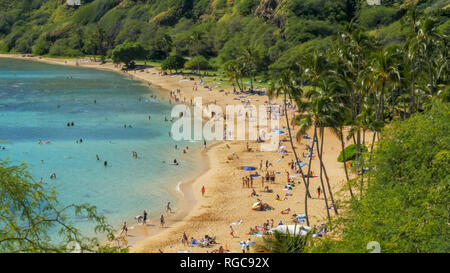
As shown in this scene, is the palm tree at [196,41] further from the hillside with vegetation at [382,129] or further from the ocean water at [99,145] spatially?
the hillside with vegetation at [382,129]

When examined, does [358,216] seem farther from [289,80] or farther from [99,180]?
[99,180]

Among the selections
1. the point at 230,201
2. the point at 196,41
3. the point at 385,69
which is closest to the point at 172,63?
the point at 196,41

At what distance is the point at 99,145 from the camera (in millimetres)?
65875

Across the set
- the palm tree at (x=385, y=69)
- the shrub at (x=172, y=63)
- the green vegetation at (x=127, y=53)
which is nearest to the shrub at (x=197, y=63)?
the shrub at (x=172, y=63)

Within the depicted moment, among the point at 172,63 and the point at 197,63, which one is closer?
the point at 172,63

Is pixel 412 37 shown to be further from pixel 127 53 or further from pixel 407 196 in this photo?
pixel 127 53

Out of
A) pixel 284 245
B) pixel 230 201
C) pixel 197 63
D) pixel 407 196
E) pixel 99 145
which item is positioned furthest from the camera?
pixel 197 63

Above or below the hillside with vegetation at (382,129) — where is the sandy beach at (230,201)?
below

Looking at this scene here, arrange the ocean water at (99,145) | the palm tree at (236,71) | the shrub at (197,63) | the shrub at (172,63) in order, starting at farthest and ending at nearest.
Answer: the shrub at (197,63) → the shrub at (172,63) → the palm tree at (236,71) → the ocean water at (99,145)

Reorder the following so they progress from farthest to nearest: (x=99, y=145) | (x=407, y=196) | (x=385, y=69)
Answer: (x=99, y=145) < (x=385, y=69) < (x=407, y=196)

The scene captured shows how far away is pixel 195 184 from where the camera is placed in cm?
4853

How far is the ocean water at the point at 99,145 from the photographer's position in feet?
149

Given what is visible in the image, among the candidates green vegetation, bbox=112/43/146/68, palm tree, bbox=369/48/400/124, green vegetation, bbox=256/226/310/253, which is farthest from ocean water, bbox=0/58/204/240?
green vegetation, bbox=112/43/146/68

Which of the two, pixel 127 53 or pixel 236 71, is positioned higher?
pixel 127 53
